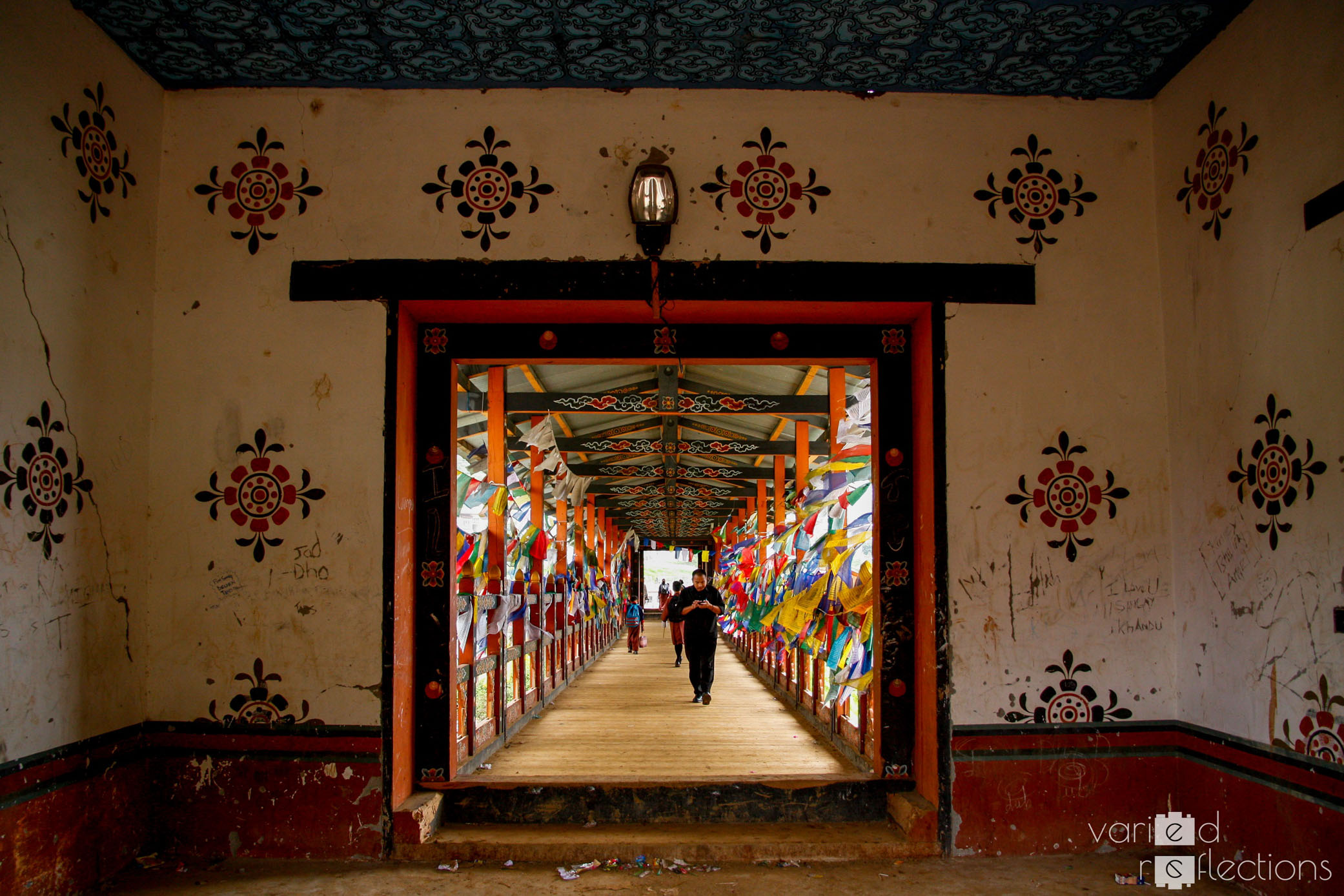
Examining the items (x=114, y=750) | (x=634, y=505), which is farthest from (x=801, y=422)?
(x=634, y=505)

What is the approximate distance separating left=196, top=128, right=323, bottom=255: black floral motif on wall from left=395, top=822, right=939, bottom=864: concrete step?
97.6 inches

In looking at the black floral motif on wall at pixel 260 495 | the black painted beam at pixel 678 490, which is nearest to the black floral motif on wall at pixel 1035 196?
the black floral motif on wall at pixel 260 495

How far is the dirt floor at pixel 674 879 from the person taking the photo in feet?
9.59

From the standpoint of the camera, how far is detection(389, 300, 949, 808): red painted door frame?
3.31 meters

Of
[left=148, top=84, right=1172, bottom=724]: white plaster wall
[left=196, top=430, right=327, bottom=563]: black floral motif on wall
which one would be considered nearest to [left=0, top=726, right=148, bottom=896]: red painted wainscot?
[left=148, top=84, right=1172, bottom=724]: white plaster wall

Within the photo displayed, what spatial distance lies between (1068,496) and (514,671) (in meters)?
4.86

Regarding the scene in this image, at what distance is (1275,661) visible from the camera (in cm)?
274

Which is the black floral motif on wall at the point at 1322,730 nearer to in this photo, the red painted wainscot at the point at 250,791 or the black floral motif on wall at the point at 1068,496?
the black floral motif on wall at the point at 1068,496

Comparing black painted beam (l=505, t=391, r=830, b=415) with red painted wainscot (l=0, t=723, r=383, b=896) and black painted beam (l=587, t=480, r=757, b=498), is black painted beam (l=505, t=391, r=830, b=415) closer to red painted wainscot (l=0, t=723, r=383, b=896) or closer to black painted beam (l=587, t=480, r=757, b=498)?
red painted wainscot (l=0, t=723, r=383, b=896)

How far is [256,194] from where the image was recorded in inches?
135

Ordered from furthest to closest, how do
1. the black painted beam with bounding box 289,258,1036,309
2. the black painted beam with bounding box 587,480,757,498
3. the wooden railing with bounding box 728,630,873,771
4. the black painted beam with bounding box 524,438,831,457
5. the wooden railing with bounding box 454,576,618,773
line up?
the black painted beam with bounding box 587,480,757,498, the black painted beam with bounding box 524,438,831,457, the wooden railing with bounding box 454,576,618,773, the wooden railing with bounding box 728,630,873,771, the black painted beam with bounding box 289,258,1036,309

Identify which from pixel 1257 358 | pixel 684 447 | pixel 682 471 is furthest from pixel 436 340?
pixel 682 471

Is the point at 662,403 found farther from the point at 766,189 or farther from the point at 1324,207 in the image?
the point at 1324,207

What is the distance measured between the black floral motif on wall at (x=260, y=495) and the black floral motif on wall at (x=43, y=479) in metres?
0.47
